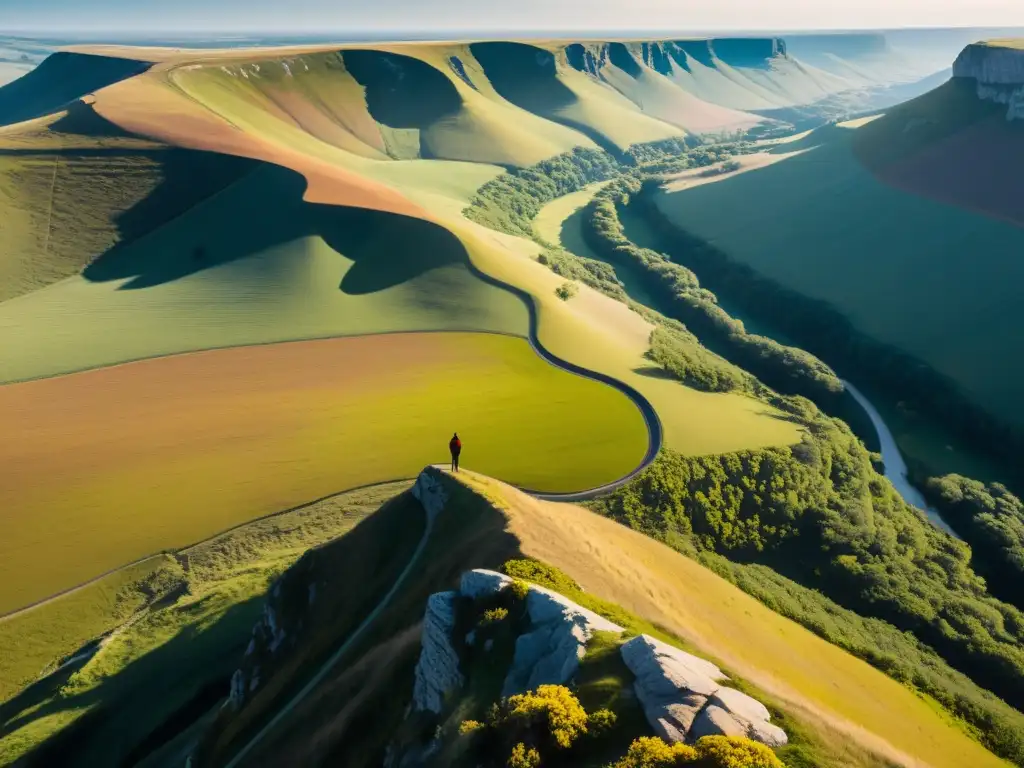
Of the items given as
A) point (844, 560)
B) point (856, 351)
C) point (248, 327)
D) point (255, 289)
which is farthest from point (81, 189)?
point (856, 351)

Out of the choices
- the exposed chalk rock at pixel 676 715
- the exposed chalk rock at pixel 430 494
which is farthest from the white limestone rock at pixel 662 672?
the exposed chalk rock at pixel 430 494

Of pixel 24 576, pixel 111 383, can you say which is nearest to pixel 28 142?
pixel 111 383

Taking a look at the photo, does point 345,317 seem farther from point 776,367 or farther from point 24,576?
point 776,367

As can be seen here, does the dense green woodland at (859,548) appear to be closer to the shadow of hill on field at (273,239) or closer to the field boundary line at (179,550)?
the field boundary line at (179,550)

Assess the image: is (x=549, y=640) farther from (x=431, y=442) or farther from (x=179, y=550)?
(x=179, y=550)

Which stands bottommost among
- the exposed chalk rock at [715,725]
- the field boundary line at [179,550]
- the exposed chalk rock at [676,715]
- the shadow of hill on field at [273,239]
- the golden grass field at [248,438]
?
the field boundary line at [179,550]

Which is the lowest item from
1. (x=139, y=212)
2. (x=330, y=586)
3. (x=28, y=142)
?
(x=330, y=586)

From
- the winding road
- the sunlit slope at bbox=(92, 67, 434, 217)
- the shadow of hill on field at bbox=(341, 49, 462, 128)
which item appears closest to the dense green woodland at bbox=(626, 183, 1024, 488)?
the winding road
